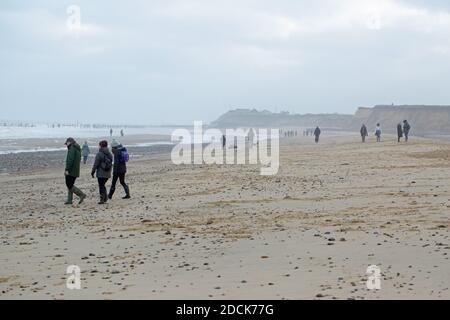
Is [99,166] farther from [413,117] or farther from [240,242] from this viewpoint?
[413,117]

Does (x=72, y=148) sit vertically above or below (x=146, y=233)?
above

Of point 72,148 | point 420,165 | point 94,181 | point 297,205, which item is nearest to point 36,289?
point 297,205

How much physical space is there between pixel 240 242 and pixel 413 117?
13008 cm

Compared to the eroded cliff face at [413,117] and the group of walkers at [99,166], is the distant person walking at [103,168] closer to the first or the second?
the group of walkers at [99,166]

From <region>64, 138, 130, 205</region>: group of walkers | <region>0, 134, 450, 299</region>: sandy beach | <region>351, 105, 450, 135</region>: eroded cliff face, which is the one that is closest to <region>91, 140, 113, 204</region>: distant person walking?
<region>64, 138, 130, 205</region>: group of walkers

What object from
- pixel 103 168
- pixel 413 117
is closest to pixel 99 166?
pixel 103 168

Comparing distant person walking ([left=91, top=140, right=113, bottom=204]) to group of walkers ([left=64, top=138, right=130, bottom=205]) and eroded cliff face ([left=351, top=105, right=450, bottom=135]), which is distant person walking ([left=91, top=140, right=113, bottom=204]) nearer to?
group of walkers ([left=64, top=138, right=130, bottom=205])

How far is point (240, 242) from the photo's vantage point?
344 inches

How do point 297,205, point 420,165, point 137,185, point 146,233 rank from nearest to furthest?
point 146,233 < point 297,205 < point 137,185 < point 420,165

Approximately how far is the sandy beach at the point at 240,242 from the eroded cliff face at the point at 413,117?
10647cm

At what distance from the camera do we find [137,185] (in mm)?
18953

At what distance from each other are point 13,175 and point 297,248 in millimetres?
21772
